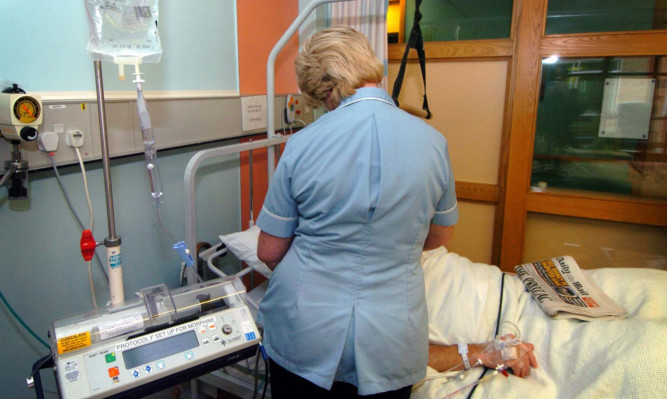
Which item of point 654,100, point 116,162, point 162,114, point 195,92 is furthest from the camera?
point 654,100

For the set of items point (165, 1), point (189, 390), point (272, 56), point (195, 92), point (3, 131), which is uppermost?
point (165, 1)

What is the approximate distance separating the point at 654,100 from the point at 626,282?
104cm

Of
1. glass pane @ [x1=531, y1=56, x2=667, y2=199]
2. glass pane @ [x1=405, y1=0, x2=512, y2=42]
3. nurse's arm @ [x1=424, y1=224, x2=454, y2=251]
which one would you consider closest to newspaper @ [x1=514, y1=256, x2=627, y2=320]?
nurse's arm @ [x1=424, y1=224, x2=454, y2=251]

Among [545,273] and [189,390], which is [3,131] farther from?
[545,273]

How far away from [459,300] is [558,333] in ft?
1.03

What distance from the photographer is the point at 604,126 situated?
7.15 ft

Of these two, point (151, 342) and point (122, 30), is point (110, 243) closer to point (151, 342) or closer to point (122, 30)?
point (151, 342)

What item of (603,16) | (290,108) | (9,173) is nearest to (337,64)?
(9,173)

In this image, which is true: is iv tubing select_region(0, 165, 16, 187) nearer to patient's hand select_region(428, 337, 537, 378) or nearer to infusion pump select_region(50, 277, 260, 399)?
infusion pump select_region(50, 277, 260, 399)

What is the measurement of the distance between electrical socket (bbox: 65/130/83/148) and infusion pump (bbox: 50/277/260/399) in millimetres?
499

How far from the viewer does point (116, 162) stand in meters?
1.38

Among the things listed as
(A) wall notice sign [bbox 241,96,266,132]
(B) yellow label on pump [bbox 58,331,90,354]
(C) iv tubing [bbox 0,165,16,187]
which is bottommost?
(B) yellow label on pump [bbox 58,331,90,354]

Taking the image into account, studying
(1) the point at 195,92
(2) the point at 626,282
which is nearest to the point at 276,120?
(1) the point at 195,92

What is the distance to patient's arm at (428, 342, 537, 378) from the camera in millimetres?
1304
